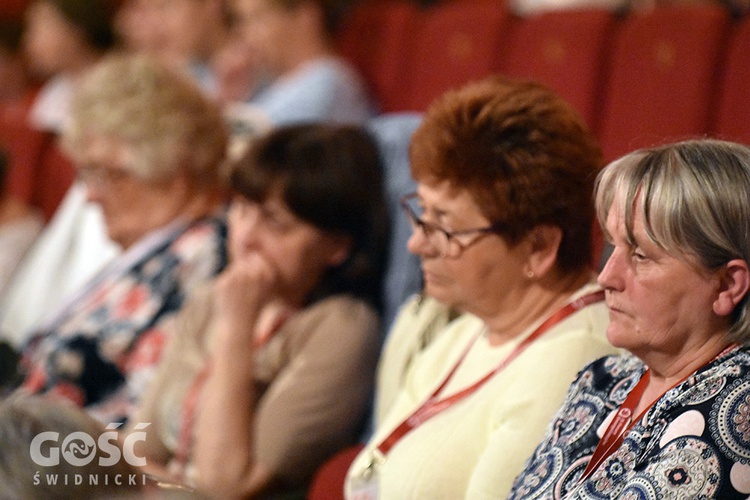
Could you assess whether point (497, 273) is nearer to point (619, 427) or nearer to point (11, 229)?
point (619, 427)

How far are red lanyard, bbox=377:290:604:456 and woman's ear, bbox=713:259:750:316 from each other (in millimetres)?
352

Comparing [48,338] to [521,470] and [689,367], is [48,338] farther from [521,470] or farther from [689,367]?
[689,367]

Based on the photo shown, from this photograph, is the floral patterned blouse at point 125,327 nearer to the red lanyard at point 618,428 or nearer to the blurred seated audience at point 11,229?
the blurred seated audience at point 11,229

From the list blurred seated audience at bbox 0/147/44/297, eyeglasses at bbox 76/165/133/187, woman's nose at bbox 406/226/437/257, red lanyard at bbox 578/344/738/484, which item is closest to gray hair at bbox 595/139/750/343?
red lanyard at bbox 578/344/738/484

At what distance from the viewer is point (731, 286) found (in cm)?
107

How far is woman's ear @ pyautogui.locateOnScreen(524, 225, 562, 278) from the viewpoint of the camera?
1470mm

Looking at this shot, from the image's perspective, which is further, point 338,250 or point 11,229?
point 11,229

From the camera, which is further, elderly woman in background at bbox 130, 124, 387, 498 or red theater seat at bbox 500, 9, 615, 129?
red theater seat at bbox 500, 9, 615, 129

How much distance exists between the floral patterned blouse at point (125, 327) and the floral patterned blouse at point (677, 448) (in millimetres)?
1246

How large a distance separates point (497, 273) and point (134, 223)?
122cm

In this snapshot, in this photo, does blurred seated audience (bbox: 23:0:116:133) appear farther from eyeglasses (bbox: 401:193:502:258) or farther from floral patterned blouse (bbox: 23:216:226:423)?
eyeglasses (bbox: 401:193:502:258)

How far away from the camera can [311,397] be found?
1857 millimetres

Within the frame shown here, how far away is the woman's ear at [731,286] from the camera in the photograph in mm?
1055

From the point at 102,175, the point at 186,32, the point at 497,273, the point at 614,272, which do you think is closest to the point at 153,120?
the point at 102,175
